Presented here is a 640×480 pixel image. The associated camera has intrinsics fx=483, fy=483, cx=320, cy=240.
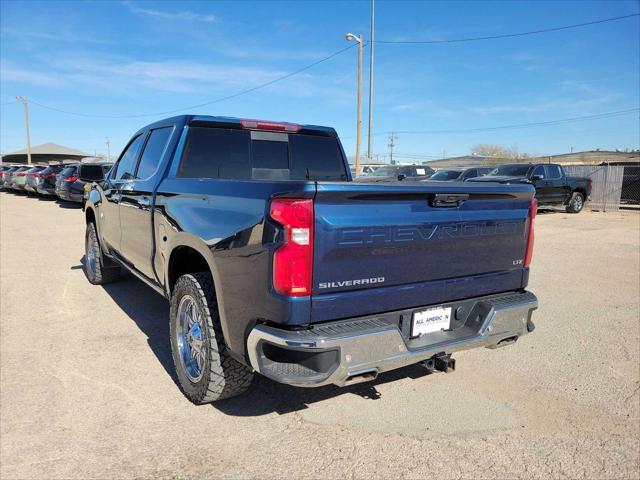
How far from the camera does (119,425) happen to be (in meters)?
3.07

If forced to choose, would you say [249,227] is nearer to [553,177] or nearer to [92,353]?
[92,353]

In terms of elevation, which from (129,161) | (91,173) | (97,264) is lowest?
(97,264)

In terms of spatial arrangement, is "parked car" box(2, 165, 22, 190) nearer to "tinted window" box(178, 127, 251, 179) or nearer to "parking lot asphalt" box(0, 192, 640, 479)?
"parking lot asphalt" box(0, 192, 640, 479)

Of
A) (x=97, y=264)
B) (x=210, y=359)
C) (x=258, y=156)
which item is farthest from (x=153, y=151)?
(x=97, y=264)

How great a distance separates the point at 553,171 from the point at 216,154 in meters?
16.2

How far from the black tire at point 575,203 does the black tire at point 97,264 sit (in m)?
17.1

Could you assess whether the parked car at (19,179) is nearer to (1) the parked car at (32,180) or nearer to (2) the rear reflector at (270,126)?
(1) the parked car at (32,180)

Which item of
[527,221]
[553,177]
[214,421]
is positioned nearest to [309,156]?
[527,221]

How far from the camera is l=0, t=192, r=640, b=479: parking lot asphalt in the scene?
2.71m

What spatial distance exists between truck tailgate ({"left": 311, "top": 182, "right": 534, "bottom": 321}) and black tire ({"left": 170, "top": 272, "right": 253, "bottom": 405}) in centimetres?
82

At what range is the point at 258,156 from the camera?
4.45 meters

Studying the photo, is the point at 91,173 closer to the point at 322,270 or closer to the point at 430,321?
the point at 322,270

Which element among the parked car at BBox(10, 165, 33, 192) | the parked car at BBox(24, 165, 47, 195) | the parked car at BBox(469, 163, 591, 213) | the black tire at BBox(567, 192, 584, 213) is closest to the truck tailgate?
the parked car at BBox(469, 163, 591, 213)

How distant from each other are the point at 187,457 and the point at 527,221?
2690mm
